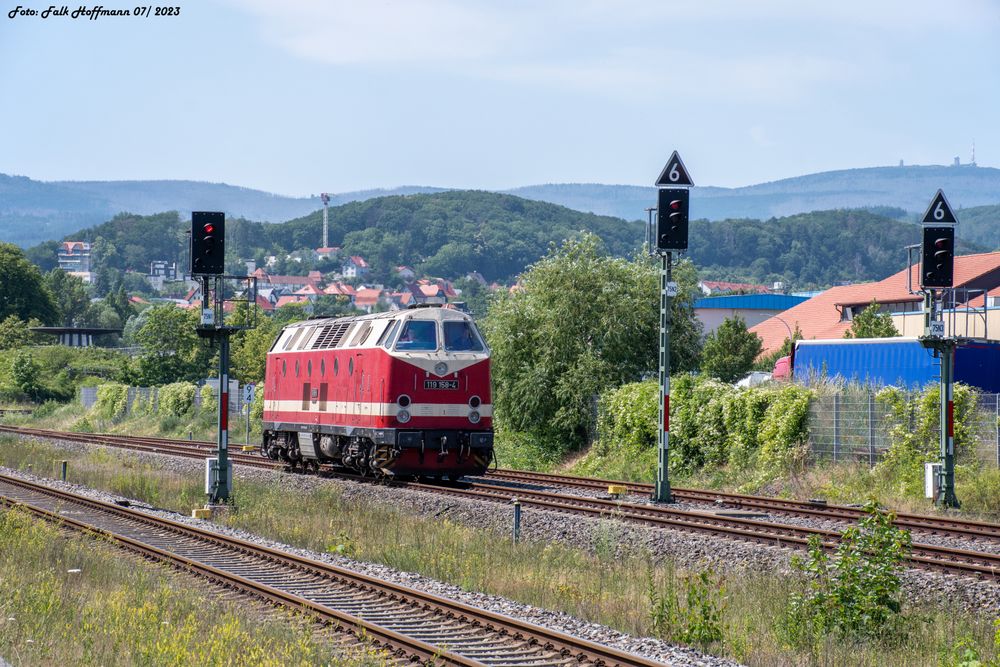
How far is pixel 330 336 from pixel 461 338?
424 centimetres

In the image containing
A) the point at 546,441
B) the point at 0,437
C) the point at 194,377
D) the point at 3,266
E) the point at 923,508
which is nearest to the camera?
the point at 923,508

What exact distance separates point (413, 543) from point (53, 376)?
248ft

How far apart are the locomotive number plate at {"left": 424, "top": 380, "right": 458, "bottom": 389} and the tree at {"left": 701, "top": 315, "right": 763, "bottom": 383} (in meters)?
29.0

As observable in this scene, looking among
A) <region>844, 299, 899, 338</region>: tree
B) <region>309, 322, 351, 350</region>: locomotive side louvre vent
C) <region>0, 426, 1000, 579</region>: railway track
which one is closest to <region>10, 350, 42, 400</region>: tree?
<region>844, 299, 899, 338</region>: tree


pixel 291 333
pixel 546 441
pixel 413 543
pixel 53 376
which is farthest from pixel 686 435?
pixel 53 376

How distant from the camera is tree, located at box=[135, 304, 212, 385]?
73.4 meters

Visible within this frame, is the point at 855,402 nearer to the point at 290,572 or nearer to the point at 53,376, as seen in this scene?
the point at 290,572

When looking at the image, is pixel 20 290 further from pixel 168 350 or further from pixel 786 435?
pixel 786 435

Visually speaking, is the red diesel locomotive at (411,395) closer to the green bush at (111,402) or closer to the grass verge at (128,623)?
the grass verge at (128,623)

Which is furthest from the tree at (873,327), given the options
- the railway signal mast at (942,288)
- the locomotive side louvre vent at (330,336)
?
the railway signal mast at (942,288)

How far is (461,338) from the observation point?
86.4 feet

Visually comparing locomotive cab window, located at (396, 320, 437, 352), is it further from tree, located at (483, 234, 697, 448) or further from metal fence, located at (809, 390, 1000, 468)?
tree, located at (483, 234, 697, 448)

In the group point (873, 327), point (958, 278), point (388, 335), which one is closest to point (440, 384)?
point (388, 335)

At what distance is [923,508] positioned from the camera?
22891mm
